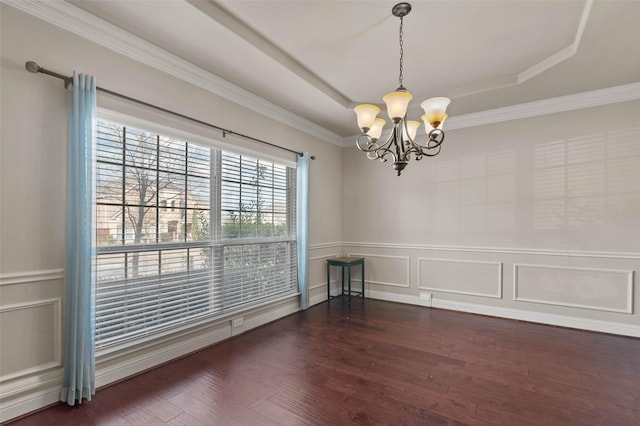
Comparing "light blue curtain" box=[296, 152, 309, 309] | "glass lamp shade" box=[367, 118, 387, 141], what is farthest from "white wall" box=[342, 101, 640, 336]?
"glass lamp shade" box=[367, 118, 387, 141]

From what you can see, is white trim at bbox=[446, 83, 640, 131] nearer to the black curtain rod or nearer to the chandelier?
the chandelier

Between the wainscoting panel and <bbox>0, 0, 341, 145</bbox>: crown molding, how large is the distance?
3240mm

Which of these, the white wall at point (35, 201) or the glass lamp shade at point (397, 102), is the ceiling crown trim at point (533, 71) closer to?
the glass lamp shade at point (397, 102)

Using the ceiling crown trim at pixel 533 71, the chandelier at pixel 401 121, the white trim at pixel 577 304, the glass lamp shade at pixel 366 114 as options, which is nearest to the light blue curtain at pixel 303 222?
the chandelier at pixel 401 121

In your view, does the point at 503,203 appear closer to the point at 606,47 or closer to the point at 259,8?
the point at 606,47

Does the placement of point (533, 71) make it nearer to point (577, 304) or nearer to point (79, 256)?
point (577, 304)

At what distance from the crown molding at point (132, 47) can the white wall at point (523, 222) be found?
2.61 meters

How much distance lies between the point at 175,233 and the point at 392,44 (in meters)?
2.67

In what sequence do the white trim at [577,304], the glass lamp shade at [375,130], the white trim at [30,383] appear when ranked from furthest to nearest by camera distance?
1. the white trim at [577,304]
2. the glass lamp shade at [375,130]
3. the white trim at [30,383]

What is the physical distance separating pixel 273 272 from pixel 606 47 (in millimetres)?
4110

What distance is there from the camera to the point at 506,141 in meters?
Result: 4.18

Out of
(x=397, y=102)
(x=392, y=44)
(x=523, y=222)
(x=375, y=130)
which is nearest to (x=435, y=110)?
(x=397, y=102)

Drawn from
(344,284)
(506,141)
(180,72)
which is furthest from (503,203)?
(180,72)

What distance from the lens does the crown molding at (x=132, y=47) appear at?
6.97ft
